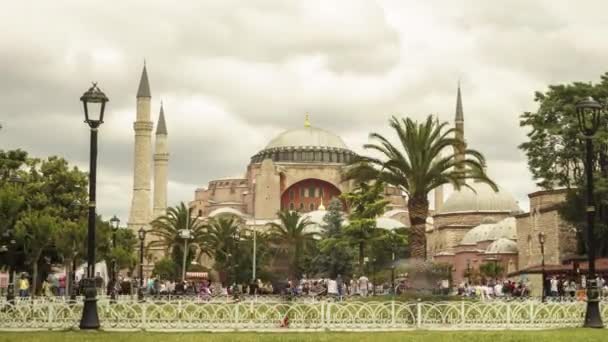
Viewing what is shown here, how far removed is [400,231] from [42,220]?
105ft

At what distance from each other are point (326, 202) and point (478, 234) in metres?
26.2

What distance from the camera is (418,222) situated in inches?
1029

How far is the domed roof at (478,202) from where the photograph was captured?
7956 cm

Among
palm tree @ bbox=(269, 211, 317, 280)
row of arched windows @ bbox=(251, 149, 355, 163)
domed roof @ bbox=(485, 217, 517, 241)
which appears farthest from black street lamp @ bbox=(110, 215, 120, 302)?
row of arched windows @ bbox=(251, 149, 355, 163)

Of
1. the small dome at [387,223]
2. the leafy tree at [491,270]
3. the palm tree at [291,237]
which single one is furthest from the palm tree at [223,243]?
the small dome at [387,223]

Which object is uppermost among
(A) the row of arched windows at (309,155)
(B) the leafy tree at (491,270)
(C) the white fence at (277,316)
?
(A) the row of arched windows at (309,155)

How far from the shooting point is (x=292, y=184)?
3787 inches

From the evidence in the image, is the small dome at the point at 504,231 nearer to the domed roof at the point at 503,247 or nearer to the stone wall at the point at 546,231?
the domed roof at the point at 503,247

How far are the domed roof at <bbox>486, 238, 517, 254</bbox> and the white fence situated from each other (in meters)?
48.4

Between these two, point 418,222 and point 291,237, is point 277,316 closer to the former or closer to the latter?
point 418,222

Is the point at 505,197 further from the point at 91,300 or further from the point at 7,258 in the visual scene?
the point at 91,300

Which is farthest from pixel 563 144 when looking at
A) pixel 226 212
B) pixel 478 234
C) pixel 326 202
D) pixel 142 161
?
pixel 326 202

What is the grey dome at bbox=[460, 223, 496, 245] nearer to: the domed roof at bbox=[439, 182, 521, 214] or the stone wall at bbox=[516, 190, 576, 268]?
the domed roof at bbox=[439, 182, 521, 214]

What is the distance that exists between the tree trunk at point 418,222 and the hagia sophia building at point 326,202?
14.8 meters
